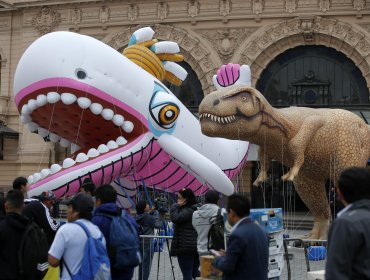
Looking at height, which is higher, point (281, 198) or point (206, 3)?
point (206, 3)

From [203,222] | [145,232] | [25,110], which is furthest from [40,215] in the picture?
[25,110]

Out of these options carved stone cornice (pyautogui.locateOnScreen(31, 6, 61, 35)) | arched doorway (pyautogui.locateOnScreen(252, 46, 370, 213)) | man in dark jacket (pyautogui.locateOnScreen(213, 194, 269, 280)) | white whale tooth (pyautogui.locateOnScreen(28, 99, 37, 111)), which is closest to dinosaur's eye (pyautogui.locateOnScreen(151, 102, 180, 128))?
white whale tooth (pyautogui.locateOnScreen(28, 99, 37, 111))

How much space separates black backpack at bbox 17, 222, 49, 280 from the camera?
4.78 metres

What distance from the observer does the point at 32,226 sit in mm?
4988

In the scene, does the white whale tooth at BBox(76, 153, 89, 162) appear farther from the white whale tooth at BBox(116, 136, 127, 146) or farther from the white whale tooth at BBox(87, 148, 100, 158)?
the white whale tooth at BBox(116, 136, 127, 146)

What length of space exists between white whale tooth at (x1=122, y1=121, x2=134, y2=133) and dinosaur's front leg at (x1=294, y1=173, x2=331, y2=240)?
11.7 ft

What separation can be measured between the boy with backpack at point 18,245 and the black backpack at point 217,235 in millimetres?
2118

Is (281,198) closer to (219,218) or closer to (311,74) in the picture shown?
(311,74)

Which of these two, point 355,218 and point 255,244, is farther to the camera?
point 255,244

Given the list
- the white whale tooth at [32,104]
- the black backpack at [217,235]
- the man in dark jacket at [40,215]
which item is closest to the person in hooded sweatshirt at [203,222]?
the black backpack at [217,235]

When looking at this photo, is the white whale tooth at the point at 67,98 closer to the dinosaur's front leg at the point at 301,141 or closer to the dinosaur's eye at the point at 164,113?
the dinosaur's eye at the point at 164,113

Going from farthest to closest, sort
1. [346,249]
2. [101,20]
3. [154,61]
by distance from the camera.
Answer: [101,20]
[154,61]
[346,249]

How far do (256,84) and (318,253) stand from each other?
16780 millimetres

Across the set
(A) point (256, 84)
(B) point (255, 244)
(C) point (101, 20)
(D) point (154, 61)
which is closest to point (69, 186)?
(D) point (154, 61)
